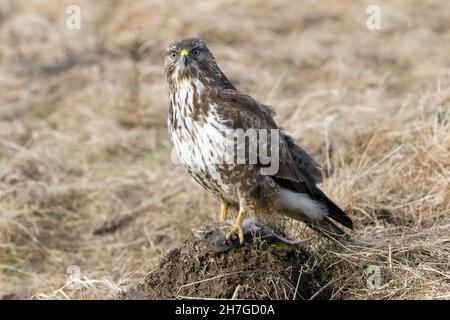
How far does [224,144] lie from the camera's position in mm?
5246

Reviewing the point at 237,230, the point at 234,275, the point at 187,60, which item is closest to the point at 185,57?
the point at 187,60

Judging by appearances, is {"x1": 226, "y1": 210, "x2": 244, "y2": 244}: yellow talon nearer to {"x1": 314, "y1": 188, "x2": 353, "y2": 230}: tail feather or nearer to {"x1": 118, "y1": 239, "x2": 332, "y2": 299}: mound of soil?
{"x1": 118, "y1": 239, "x2": 332, "y2": 299}: mound of soil

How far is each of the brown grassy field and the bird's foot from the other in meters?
0.61

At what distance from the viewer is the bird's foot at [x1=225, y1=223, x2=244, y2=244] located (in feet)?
16.7

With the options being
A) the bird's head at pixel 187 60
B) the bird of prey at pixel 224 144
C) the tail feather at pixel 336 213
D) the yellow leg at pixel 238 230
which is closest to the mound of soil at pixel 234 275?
the yellow leg at pixel 238 230

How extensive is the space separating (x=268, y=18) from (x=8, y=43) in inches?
184

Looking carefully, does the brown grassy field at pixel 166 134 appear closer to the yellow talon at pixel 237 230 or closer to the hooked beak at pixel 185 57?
the yellow talon at pixel 237 230

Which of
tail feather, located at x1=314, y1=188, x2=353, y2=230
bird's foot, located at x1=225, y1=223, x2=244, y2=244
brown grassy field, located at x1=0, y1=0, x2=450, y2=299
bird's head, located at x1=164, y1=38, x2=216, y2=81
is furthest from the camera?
brown grassy field, located at x1=0, y1=0, x2=450, y2=299

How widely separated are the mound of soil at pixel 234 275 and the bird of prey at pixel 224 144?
0.18 metres

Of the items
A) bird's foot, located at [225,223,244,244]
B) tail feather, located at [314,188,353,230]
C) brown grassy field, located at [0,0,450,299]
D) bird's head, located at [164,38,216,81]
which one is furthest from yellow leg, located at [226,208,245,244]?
bird's head, located at [164,38,216,81]

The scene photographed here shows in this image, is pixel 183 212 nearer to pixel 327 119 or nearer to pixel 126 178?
pixel 126 178

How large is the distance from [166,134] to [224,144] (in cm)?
489

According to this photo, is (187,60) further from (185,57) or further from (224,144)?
(224,144)

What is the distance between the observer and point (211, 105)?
537cm
